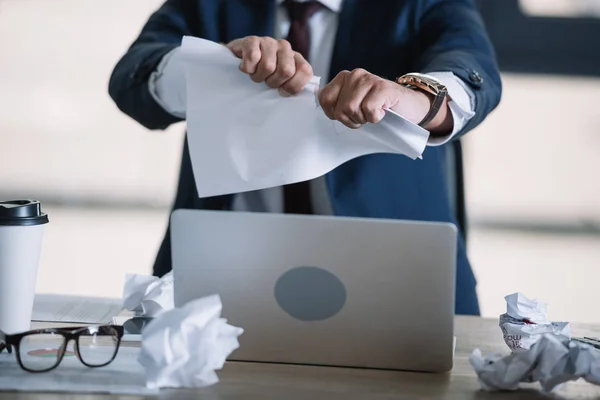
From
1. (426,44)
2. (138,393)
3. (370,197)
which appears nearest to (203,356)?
(138,393)

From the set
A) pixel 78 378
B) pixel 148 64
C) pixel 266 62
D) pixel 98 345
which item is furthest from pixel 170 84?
pixel 78 378

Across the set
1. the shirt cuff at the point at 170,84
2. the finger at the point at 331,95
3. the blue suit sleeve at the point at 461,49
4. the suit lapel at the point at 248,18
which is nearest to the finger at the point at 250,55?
the finger at the point at 331,95

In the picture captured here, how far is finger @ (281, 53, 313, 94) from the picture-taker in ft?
3.86

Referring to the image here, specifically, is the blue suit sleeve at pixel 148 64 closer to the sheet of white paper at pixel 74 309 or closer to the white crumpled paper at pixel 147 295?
the sheet of white paper at pixel 74 309

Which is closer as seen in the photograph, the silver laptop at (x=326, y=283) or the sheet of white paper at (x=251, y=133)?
the silver laptop at (x=326, y=283)

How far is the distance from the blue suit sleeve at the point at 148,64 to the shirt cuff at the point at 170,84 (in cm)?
1

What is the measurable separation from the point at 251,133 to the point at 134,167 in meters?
1.98

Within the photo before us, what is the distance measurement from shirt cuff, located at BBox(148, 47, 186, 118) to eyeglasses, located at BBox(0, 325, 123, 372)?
0.60 m

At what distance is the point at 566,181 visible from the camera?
2951 millimetres

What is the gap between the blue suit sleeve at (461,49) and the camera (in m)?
1.42

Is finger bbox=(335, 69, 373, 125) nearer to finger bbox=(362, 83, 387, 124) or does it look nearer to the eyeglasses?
finger bbox=(362, 83, 387, 124)

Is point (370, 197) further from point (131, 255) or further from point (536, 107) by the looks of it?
point (131, 255)

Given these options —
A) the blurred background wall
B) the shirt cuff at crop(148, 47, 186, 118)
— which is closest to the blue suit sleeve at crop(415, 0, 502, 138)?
the shirt cuff at crop(148, 47, 186, 118)

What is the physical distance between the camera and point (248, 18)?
65.9 inches
